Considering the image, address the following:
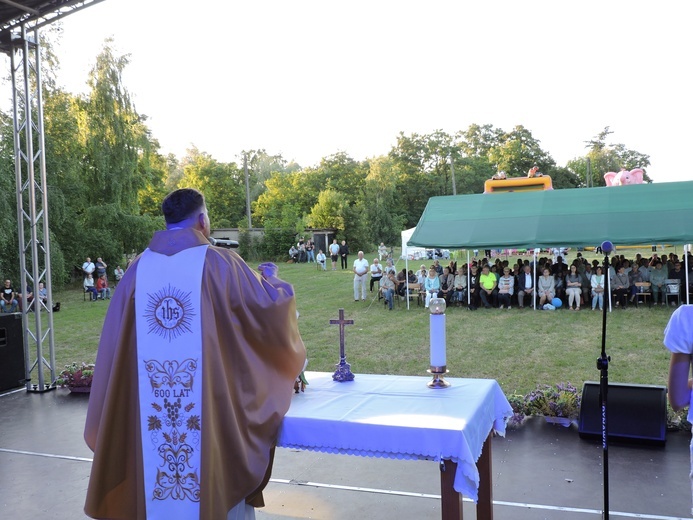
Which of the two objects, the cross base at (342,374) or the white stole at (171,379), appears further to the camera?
the cross base at (342,374)

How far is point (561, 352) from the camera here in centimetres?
964

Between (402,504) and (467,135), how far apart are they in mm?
57510

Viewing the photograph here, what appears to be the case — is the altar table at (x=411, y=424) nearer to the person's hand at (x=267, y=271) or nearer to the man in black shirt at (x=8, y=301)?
the person's hand at (x=267, y=271)

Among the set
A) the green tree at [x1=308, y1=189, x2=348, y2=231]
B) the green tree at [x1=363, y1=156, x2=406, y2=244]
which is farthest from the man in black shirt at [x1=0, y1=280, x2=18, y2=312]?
the green tree at [x1=363, y1=156, x2=406, y2=244]

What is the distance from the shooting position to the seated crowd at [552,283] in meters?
13.9

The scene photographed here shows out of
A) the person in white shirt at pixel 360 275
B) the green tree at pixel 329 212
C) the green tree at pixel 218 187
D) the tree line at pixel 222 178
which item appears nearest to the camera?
the person in white shirt at pixel 360 275

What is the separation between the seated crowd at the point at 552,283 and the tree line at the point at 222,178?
37.6ft

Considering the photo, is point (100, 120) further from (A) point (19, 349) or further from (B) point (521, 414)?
(B) point (521, 414)

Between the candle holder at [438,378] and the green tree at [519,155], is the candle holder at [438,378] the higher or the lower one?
the lower one

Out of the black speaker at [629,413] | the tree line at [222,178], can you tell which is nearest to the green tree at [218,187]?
the tree line at [222,178]

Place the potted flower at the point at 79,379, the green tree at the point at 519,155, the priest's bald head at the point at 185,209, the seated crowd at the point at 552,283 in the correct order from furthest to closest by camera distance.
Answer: the green tree at the point at 519,155
the seated crowd at the point at 552,283
the potted flower at the point at 79,379
the priest's bald head at the point at 185,209

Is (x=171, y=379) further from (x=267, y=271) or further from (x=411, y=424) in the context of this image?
(x=411, y=424)

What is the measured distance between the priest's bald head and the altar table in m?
1.04

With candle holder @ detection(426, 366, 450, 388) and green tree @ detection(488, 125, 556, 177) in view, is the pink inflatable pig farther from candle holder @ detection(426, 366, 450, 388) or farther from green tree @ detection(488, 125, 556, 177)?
green tree @ detection(488, 125, 556, 177)
